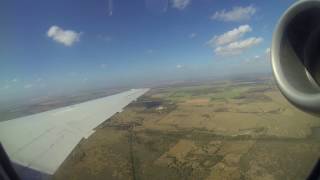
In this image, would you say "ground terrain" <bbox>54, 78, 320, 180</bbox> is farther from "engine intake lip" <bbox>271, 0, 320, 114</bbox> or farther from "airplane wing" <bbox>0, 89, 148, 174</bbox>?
"engine intake lip" <bbox>271, 0, 320, 114</bbox>

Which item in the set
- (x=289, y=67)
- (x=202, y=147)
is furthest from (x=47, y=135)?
(x=202, y=147)

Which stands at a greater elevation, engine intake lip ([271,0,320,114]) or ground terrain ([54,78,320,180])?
engine intake lip ([271,0,320,114])

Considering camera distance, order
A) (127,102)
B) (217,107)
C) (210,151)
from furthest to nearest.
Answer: (217,107) < (210,151) < (127,102)

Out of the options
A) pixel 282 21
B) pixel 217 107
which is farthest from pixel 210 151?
pixel 217 107

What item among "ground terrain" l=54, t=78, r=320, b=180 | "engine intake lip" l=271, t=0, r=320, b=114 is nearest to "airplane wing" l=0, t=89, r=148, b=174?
"ground terrain" l=54, t=78, r=320, b=180

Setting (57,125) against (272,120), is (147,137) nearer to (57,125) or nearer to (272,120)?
(272,120)
